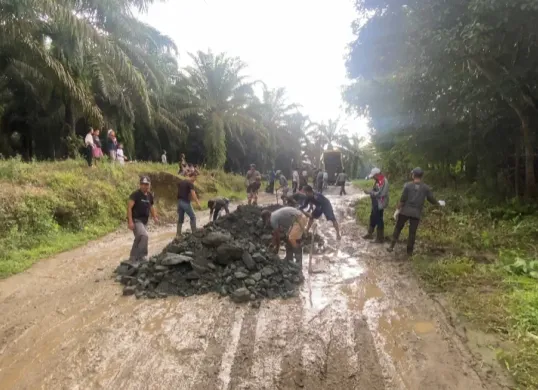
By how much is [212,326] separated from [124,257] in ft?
13.0

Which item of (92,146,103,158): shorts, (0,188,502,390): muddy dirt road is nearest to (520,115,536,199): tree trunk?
(0,188,502,390): muddy dirt road

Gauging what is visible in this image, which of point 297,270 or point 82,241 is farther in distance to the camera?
point 82,241

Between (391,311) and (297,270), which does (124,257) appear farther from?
(391,311)

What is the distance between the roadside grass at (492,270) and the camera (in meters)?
3.82

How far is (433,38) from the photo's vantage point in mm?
7148

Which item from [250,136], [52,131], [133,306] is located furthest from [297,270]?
[250,136]

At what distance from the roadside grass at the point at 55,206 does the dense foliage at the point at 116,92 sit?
255 cm

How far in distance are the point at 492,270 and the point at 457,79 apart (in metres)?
5.37

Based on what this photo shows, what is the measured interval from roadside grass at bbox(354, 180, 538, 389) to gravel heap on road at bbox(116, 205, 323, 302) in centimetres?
223

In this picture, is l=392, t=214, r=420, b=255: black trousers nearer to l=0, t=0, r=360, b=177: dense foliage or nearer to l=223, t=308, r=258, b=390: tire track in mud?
l=223, t=308, r=258, b=390: tire track in mud

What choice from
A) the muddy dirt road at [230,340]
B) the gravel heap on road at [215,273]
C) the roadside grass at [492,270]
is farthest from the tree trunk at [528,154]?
the gravel heap on road at [215,273]

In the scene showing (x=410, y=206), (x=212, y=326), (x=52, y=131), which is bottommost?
(x=212, y=326)

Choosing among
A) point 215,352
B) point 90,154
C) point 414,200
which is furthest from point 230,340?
point 90,154

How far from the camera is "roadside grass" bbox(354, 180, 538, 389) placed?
3820 mm
